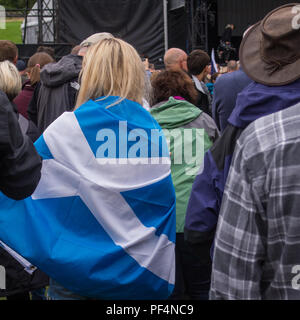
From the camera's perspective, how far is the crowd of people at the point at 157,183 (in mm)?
1396

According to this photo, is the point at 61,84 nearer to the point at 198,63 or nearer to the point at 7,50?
the point at 7,50

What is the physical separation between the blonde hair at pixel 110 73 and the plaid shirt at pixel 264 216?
105 centimetres

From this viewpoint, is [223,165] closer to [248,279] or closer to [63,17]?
[248,279]

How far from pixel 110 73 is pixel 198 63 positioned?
2916mm

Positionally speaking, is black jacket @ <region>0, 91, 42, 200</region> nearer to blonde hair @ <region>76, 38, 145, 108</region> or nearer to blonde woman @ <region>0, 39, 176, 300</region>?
blonde woman @ <region>0, 39, 176, 300</region>

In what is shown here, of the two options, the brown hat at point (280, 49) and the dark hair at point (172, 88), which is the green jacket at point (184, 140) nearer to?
the dark hair at point (172, 88)

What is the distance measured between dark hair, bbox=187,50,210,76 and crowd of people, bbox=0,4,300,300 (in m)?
1.61

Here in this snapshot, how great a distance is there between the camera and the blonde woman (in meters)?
2.25

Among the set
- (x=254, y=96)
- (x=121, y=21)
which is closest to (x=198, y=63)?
(x=254, y=96)

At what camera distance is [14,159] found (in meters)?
1.52

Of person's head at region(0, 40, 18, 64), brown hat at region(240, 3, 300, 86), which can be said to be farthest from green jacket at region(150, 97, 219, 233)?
person's head at region(0, 40, 18, 64)

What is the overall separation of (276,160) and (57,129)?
3.87ft

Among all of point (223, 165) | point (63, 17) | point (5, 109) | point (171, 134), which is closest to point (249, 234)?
point (223, 165)

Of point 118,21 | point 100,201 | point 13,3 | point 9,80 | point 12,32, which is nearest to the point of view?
point 100,201
